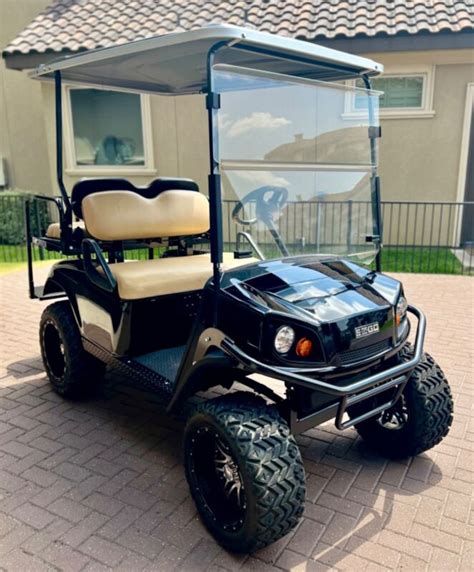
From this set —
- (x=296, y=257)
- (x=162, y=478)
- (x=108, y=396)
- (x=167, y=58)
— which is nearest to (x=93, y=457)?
(x=162, y=478)

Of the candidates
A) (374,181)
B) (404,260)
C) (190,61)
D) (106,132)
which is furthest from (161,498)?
(106,132)

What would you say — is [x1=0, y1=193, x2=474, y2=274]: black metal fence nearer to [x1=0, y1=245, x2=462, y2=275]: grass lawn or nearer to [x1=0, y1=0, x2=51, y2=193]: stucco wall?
[x1=0, y1=245, x2=462, y2=275]: grass lawn

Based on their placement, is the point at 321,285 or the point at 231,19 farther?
the point at 231,19

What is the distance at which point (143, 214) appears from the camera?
3701mm

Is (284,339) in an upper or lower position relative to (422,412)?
upper

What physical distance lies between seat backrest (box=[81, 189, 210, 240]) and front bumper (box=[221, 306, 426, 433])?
1607 millimetres

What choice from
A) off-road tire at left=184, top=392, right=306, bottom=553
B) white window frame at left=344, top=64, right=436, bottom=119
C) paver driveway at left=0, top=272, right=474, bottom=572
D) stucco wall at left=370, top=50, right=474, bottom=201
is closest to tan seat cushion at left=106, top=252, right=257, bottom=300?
paver driveway at left=0, top=272, right=474, bottom=572

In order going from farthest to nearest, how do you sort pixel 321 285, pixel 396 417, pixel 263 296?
pixel 396 417
pixel 321 285
pixel 263 296

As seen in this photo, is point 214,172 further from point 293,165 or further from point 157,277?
point 157,277

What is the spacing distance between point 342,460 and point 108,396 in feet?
5.48

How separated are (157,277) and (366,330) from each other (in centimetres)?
131

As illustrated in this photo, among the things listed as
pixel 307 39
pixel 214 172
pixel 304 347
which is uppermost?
pixel 307 39

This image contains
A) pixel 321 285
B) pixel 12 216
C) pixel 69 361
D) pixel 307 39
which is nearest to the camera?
pixel 321 285

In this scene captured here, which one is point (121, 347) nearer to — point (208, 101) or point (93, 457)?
point (93, 457)
